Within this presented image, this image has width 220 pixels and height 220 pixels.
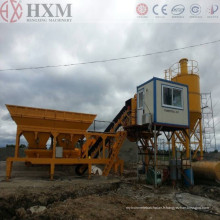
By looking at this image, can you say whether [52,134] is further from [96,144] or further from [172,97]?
[172,97]

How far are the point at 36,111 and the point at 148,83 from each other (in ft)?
23.4

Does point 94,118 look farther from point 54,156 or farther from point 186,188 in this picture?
point 186,188

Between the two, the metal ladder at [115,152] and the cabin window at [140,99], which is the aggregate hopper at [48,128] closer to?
the metal ladder at [115,152]

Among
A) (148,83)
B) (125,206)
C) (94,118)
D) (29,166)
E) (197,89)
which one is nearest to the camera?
(125,206)

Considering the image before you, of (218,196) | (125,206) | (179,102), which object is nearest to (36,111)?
(125,206)

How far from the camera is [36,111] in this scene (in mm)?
13141

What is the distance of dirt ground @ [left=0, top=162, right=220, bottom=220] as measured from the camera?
740 cm

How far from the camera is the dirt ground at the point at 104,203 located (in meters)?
7.40

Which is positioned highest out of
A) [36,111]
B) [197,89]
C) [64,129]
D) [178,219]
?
[197,89]

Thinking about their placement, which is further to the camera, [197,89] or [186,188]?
[197,89]

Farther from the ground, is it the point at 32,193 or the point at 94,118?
the point at 94,118

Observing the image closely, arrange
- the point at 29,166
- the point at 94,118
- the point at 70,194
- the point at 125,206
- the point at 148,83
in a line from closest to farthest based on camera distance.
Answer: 1. the point at 125,206
2. the point at 70,194
3. the point at 148,83
4. the point at 94,118
5. the point at 29,166

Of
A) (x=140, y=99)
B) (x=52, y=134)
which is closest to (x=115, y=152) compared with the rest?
(x=140, y=99)

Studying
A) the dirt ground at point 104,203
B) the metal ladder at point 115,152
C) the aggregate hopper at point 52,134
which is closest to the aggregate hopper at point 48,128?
the aggregate hopper at point 52,134
